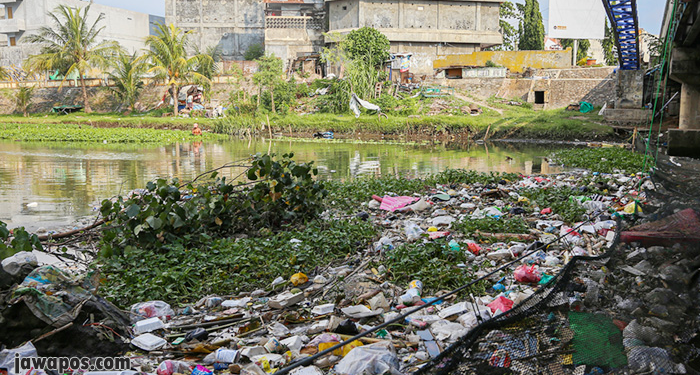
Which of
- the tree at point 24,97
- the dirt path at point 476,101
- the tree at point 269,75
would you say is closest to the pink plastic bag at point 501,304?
the dirt path at point 476,101

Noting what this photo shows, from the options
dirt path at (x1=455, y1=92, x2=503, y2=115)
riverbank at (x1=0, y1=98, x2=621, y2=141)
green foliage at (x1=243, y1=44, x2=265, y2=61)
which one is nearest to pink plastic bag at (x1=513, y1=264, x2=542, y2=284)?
riverbank at (x1=0, y1=98, x2=621, y2=141)

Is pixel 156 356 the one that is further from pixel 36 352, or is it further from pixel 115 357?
pixel 36 352

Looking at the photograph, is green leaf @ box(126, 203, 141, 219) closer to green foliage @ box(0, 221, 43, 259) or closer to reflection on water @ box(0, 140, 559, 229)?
green foliage @ box(0, 221, 43, 259)

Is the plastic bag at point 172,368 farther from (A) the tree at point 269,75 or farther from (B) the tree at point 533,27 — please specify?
(B) the tree at point 533,27

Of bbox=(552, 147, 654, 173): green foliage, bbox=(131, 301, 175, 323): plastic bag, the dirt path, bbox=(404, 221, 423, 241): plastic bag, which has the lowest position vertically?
bbox=(131, 301, 175, 323): plastic bag

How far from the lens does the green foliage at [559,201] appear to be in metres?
6.16

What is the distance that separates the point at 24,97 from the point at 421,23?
2348 cm

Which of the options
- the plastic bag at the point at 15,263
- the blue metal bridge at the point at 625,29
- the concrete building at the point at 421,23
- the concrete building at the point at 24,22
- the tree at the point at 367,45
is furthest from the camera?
the concrete building at the point at 24,22

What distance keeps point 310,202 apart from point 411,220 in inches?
46.7

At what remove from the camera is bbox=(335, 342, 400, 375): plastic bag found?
2.85 m

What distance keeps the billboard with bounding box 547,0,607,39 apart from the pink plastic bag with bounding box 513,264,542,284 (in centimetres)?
3076

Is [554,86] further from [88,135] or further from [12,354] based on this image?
[12,354]

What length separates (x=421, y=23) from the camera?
34250 millimetres

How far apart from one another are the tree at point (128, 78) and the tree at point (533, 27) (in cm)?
2343
